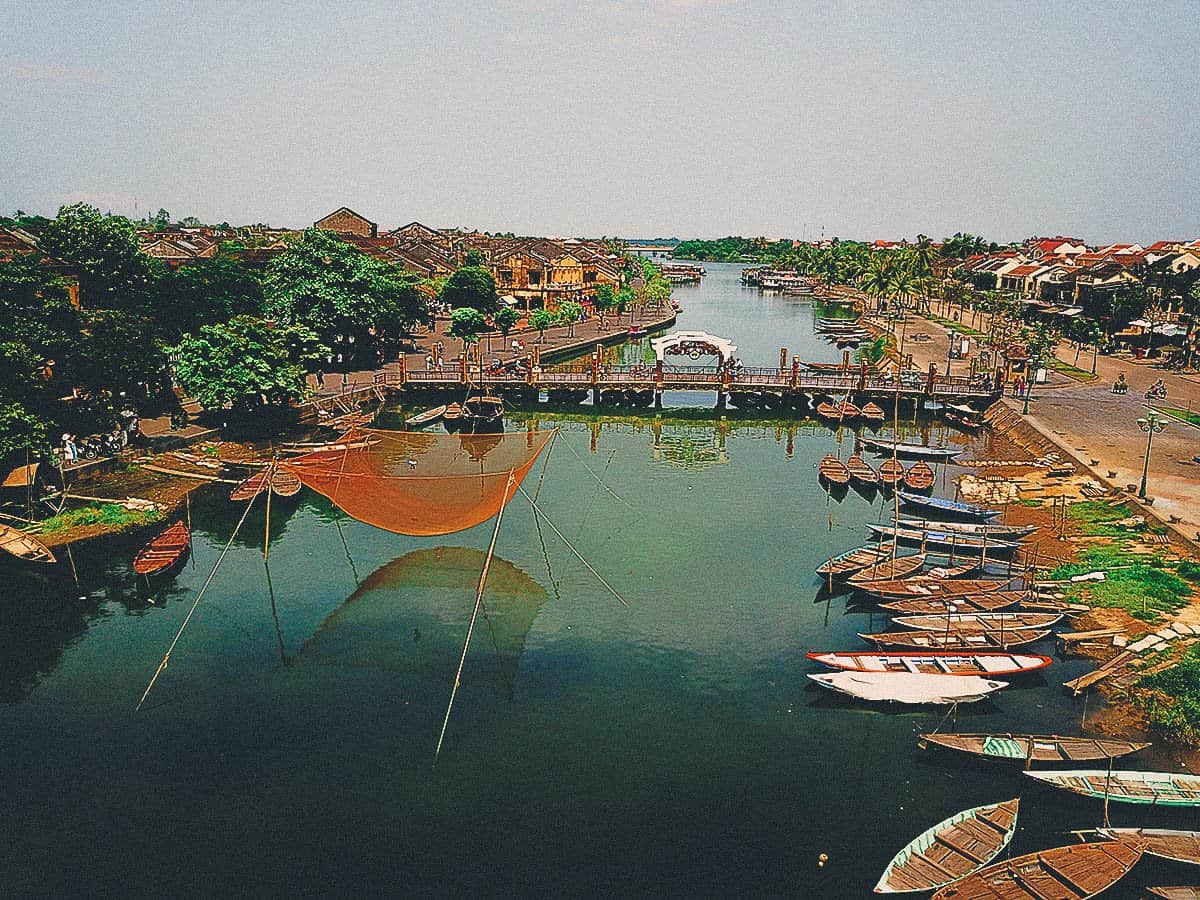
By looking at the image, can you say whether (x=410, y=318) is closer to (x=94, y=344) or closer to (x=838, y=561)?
(x=94, y=344)

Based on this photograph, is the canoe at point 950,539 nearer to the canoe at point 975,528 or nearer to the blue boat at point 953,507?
A: the canoe at point 975,528

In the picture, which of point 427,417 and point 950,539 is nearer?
point 950,539

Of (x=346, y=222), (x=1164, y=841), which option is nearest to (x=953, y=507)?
(x=1164, y=841)

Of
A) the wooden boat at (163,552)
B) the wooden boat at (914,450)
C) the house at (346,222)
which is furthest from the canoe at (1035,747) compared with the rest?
the house at (346,222)

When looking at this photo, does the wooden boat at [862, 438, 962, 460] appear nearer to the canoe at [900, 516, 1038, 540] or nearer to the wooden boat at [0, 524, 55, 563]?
the canoe at [900, 516, 1038, 540]

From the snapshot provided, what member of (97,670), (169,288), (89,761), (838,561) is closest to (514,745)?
(89,761)

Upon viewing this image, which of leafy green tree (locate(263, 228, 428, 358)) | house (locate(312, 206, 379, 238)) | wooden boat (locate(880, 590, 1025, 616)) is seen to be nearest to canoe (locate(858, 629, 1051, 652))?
wooden boat (locate(880, 590, 1025, 616))

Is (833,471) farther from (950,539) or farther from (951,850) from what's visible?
(951,850)
